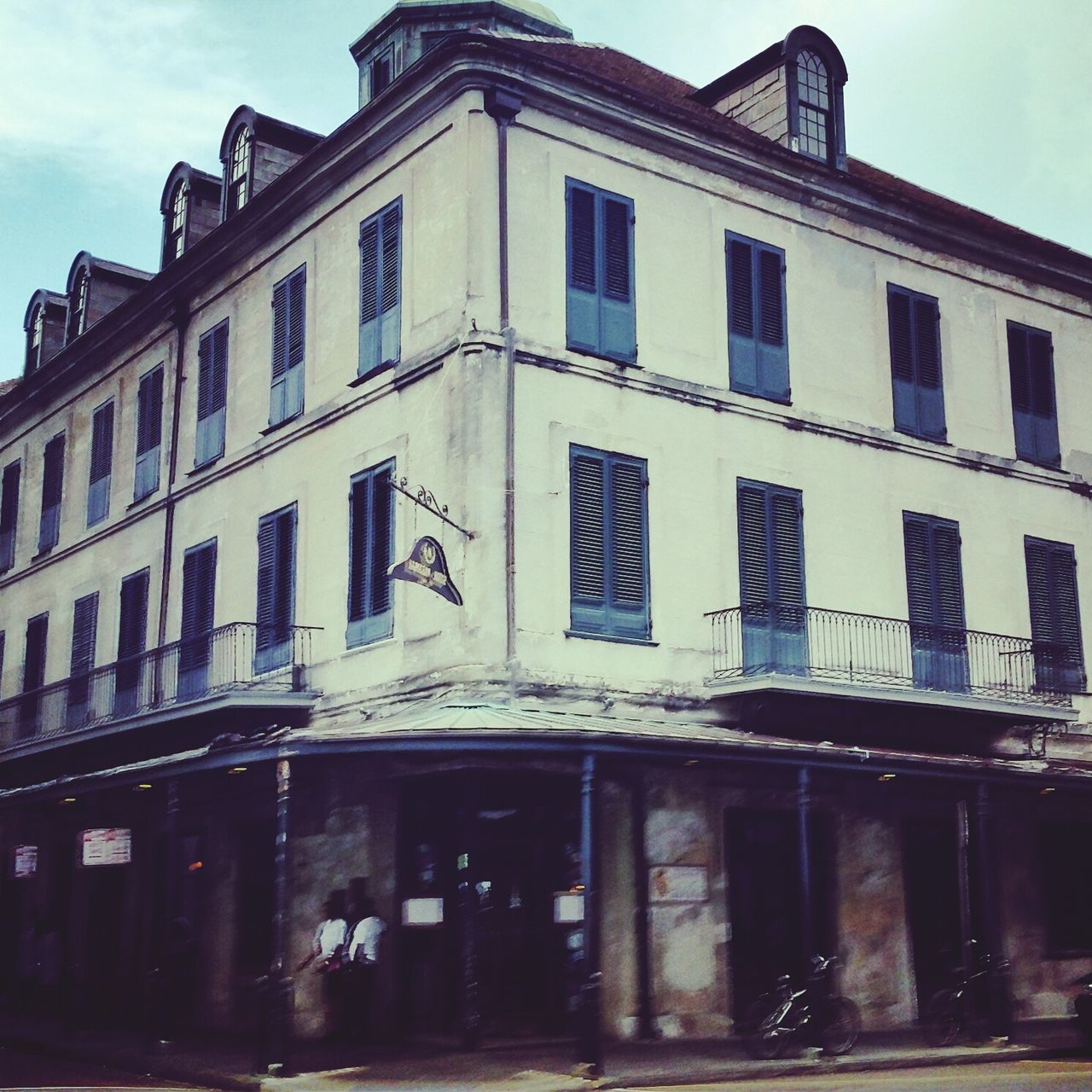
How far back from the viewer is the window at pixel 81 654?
23312 mm

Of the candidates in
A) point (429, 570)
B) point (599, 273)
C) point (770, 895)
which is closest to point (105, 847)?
point (429, 570)

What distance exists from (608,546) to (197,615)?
692 centimetres

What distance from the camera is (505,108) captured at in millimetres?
17094

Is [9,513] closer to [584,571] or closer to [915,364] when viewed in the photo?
[584,571]

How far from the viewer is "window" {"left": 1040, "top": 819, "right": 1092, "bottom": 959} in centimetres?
2040

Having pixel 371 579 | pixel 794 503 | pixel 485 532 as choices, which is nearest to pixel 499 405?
pixel 485 532

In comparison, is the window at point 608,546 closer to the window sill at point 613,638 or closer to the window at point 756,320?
the window sill at point 613,638

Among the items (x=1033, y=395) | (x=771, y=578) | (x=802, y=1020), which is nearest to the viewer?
(x=802, y=1020)

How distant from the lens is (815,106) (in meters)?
20.7

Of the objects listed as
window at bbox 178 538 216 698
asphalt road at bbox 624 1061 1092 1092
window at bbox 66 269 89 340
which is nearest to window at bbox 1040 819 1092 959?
asphalt road at bbox 624 1061 1092 1092

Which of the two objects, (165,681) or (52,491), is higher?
(52,491)

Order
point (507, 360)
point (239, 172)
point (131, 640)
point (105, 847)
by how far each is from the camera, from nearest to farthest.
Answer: point (507, 360), point (105, 847), point (239, 172), point (131, 640)

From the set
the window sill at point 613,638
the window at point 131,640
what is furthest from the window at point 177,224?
the window sill at point 613,638

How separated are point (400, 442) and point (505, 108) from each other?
3.86 metres
